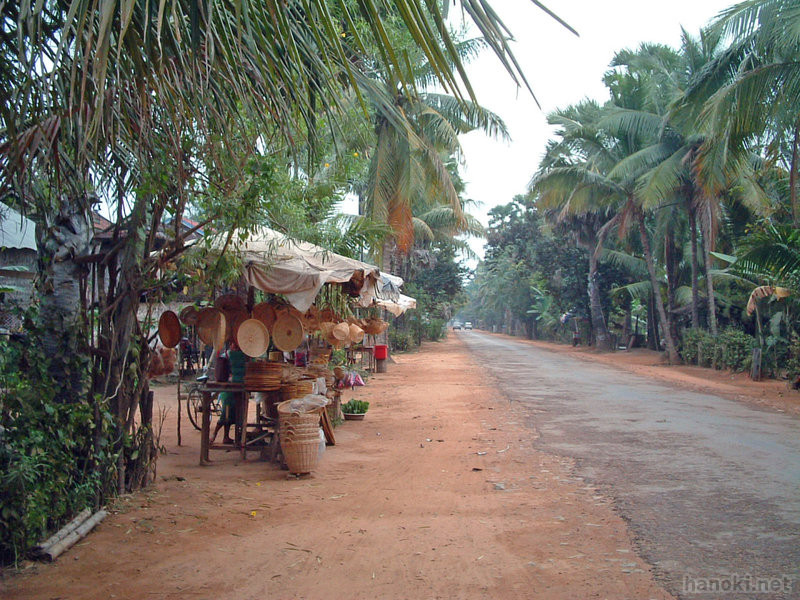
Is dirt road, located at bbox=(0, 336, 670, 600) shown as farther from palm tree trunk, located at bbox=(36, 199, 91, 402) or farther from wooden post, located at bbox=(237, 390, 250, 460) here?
palm tree trunk, located at bbox=(36, 199, 91, 402)

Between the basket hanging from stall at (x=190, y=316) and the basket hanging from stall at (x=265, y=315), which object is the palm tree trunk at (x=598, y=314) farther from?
the basket hanging from stall at (x=190, y=316)

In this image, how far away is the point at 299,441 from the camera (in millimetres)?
7176

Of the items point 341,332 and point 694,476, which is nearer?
point 694,476

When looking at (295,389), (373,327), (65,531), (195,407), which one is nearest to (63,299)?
(65,531)

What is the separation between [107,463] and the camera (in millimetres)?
5613

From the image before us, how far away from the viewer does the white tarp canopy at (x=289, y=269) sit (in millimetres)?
7781

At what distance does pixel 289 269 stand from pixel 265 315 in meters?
1.12

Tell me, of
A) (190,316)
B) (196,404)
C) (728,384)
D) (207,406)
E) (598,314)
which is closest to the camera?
(207,406)

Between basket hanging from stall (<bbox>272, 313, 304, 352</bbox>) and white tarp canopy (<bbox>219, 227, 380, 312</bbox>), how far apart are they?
0.83 meters

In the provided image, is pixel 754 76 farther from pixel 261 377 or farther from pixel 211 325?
pixel 211 325

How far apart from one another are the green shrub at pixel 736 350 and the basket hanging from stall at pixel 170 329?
18322mm

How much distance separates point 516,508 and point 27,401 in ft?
13.3

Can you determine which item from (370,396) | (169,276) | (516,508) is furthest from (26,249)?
(370,396)

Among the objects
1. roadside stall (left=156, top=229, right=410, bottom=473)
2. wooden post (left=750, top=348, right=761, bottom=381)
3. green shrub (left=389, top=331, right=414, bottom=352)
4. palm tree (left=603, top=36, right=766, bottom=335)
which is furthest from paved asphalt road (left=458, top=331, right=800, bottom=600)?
green shrub (left=389, top=331, right=414, bottom=352)
